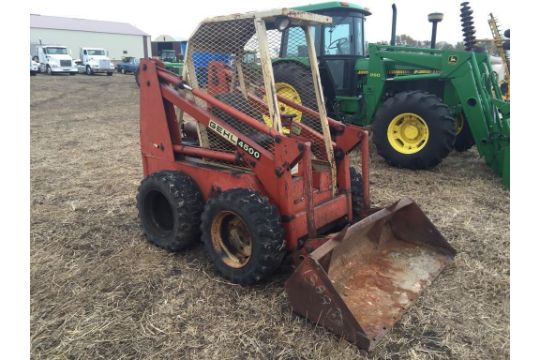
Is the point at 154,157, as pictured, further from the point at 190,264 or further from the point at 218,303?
the point at 218,303

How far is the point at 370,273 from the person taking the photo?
10.3 feet

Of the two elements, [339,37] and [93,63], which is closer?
[339,37]

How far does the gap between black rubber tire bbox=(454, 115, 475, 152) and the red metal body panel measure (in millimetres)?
4183

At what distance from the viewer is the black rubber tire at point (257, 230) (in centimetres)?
291

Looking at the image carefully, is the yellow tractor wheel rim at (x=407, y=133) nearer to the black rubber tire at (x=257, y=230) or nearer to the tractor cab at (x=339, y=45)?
the tractor cab at (x=339, y=45)

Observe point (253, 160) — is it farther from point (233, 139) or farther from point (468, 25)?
point (468, 25)

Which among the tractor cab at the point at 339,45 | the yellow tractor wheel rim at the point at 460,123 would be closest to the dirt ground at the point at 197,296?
the yellow tractor wheel rim at the point at 460,123

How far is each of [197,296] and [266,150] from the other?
121cm

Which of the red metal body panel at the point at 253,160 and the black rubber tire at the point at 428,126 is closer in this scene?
the red metal body panel at the point at 253,160

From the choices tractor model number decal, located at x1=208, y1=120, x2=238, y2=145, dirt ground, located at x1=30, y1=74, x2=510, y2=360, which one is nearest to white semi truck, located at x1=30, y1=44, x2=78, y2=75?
dirt ground, located at x1=30, y1=74, x2=510, y2=360

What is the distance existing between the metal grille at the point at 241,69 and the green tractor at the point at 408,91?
96cm

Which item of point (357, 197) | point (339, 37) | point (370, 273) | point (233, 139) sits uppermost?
point (339, 37)

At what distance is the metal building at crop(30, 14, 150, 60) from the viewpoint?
156ft

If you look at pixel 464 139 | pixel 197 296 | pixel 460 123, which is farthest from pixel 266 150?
pixel 464 139
